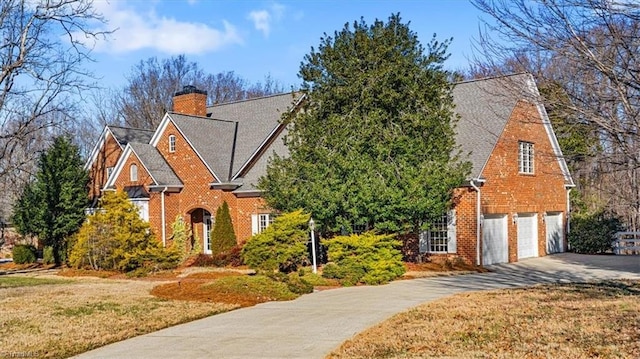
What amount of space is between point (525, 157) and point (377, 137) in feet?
26.0

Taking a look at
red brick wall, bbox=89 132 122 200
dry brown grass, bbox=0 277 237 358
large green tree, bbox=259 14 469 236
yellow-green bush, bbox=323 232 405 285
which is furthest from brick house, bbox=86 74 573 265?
dry brown grass, bbox=0 277 237 358

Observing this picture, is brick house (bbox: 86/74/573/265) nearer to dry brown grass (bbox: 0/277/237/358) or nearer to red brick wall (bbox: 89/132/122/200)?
red brick wall (bbox: 89/132/122/200)

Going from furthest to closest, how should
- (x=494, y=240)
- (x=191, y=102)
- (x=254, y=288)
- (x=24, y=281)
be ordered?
1. (x=191, y=102)
2. (x=494, y=240)
3. (x=24, y=281)
4. (x=254, y=288)

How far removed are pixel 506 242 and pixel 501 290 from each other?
8.55 meters

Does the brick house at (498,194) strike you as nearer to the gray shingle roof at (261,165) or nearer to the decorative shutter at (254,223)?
the decorative shutter at (254,223)

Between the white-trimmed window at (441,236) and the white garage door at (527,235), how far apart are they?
3818 millimetres

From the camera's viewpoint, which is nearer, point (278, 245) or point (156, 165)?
point (278, 245)

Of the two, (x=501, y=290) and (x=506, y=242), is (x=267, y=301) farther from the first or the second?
(x=506, y=242)

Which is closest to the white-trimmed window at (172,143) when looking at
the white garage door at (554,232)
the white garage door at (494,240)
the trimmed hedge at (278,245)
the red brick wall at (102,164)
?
the red brick wall at (102,164)

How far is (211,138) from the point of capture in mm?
28031

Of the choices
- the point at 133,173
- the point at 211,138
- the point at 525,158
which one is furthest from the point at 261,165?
the point at 525,158

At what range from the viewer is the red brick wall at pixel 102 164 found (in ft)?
105

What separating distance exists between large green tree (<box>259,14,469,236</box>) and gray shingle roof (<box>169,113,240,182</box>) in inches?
271

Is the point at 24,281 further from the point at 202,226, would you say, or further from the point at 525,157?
Answer: the point at 525,157
